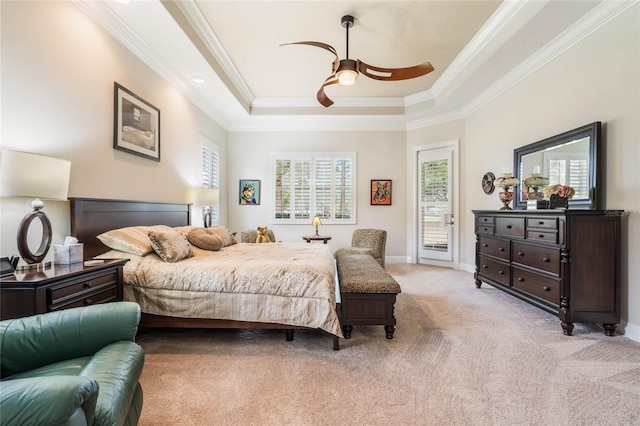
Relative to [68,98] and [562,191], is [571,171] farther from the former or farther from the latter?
[68,98]

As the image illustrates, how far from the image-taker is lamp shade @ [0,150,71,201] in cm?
165

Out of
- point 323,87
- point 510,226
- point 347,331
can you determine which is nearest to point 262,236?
point 323,87

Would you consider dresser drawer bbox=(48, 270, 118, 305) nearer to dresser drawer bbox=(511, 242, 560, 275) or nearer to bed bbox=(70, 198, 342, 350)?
bed bbox=(70, 198, 342, 350)

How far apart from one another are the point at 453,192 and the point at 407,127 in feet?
5.38

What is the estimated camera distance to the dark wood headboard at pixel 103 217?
7.80ft

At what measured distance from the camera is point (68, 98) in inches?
91.6

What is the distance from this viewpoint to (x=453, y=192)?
212 inches

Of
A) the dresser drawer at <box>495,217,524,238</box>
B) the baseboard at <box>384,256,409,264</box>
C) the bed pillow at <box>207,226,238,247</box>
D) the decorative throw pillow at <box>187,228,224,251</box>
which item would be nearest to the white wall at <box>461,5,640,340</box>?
the dresser drawer at <box>495,217,524,238</box>

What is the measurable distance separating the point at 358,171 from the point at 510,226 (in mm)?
3198

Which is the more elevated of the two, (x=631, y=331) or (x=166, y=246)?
(x=166, y=246)

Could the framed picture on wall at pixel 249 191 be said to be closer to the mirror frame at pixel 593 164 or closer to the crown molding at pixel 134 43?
the crown molding at pixel 134 43

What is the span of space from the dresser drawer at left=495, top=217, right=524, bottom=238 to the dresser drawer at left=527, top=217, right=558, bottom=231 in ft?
0.40

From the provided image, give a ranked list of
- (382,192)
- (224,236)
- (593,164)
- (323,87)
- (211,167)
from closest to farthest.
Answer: (593,164) < (323,87) < (224,236) < (211,167) < (382,192)

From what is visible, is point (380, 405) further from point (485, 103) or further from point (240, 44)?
point (485, 103)
